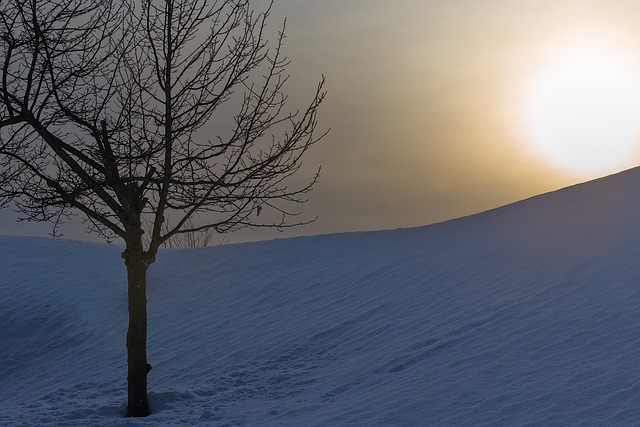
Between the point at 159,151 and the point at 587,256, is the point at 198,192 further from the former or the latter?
the point at 587,256

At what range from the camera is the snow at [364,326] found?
23.8 feet

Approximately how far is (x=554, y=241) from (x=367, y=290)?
351 cm

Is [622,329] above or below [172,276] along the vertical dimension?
below

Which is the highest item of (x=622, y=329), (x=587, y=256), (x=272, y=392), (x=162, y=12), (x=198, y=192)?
(x=162, y=12)

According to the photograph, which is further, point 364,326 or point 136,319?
point 364,326

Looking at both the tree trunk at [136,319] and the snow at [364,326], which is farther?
the tree trunk at [136,319]

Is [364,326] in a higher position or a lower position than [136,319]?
lower

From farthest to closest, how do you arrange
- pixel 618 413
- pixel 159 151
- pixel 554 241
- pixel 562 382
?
pixel 554 241 → pixel 159 151 → pixel 562 382 → pixel 618 413

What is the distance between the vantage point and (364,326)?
1134cm

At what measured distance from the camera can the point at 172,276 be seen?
1883 cm

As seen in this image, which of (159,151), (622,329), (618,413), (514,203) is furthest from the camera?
(514,203)

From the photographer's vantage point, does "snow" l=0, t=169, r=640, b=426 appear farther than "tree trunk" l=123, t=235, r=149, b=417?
No

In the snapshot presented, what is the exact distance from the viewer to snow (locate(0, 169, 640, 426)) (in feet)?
23.8

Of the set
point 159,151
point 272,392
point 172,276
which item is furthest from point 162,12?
point 172,276
